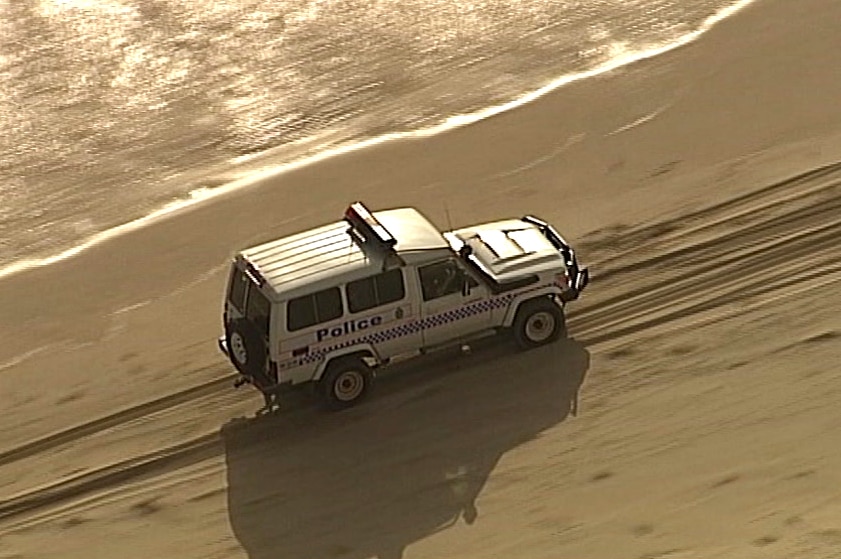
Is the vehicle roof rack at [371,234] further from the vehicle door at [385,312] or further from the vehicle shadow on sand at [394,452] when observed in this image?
the vehicle shadow on sand at [394,452]

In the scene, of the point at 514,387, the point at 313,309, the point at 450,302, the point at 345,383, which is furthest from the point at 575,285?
the point at 313,309

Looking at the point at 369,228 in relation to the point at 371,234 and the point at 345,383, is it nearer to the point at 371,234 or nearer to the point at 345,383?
the point at 371,234

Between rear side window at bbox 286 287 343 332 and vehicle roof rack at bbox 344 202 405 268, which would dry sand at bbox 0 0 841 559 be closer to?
rear side window at bbox 286 287 343 332

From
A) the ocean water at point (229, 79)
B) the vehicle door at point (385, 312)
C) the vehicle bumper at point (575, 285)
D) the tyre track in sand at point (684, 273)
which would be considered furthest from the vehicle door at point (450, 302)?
the ocean water at point (229, 79)

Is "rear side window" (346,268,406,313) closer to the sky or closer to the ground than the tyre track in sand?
closer to the sky

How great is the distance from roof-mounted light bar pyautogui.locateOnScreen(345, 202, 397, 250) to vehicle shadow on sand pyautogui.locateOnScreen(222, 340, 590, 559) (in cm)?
153

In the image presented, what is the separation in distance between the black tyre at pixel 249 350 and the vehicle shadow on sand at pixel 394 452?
646 mm

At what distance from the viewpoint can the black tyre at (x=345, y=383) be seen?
15039mm

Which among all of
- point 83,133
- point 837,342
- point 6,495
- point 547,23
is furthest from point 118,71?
point 837,342

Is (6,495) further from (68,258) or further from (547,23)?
(547,23)

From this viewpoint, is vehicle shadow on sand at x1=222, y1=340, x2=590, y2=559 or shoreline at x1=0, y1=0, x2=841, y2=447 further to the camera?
shoreline at x1=0, y1=0, x2=841, y2=447

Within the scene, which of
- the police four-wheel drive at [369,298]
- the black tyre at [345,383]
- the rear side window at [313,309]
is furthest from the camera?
the black tyre at [345,383]

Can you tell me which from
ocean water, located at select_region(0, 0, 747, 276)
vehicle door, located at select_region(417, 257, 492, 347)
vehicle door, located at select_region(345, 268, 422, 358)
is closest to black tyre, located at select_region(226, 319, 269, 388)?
vehicle door, located at select_region(345, 268, 422, 358)

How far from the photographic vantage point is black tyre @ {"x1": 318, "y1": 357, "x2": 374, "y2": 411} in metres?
15.0
